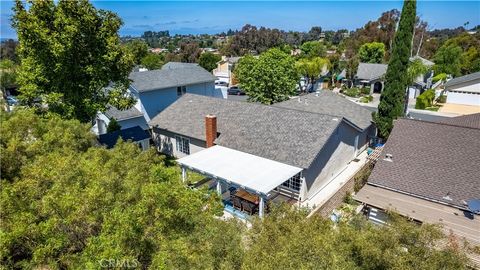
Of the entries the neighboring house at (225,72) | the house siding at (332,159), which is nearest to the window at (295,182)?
the house siding at (332,159)

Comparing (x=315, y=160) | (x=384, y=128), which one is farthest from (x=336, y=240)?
(x=384, y=128)

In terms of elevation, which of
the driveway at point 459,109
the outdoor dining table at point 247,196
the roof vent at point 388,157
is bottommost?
the outdoor dining table at point 247,196

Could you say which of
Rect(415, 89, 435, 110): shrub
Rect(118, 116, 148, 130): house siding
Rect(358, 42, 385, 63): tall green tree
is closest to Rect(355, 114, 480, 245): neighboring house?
Rect(118, 116, 148, 130): house siding

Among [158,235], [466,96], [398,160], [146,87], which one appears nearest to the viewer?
[158,235]

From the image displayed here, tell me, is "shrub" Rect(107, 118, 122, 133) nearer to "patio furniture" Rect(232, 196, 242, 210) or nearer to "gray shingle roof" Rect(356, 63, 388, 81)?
"patio furniture" Rect(232, 196, 242, 210)

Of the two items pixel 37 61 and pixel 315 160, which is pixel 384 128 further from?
pixel 37 61

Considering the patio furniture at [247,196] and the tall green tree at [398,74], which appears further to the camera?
the tall green tree at [398,74]

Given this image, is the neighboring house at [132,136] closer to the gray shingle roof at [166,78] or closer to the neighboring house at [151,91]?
the neighboring house at [151,91]
